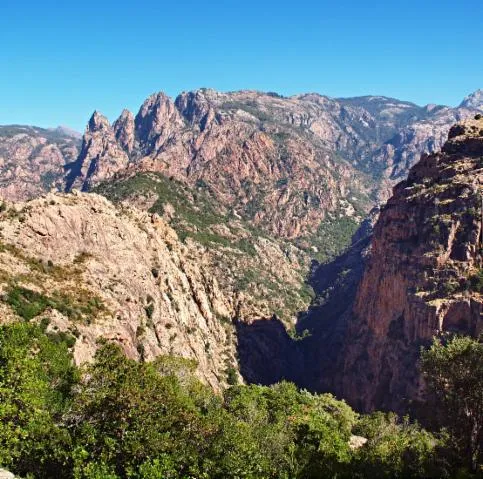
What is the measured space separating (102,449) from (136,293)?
57.8m

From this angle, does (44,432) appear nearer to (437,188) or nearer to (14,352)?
(14,352)

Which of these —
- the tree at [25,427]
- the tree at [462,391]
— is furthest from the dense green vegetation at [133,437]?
the tree at [462,391]

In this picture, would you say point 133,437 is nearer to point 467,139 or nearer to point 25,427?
point 25,427

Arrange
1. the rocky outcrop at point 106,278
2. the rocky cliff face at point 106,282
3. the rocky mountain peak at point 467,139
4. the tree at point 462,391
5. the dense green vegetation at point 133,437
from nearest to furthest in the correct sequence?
1. the dense green vegetation at point 133,437
2. the tree at point 462,391
3. the rocky cliff face at point 106,282
4. the rocky outcrop at point 106,278
5. the rocky mountain peak at point 467,139

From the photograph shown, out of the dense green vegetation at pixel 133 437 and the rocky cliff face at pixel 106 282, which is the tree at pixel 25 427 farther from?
the rocky cliff face at pixel 106 282

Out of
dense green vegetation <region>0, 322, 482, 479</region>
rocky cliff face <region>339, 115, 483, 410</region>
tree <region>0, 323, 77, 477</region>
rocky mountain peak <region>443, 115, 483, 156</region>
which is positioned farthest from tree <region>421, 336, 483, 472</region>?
rocky mountain peak <region>443, 115, 483, 156</region>

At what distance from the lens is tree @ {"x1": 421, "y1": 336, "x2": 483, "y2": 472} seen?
1568 inches

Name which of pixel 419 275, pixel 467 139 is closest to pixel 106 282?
pixel 419 275

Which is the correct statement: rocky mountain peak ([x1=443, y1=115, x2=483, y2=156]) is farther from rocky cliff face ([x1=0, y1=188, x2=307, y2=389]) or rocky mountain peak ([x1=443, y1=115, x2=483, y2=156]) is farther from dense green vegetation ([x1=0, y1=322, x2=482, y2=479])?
dense green vegetation ([x1=0, y1=322, x2=482, y2=479])

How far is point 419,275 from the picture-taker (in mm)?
115500

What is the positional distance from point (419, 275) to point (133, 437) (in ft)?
316

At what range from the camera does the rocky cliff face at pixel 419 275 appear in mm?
105500

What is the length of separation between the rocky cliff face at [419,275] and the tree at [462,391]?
205ft

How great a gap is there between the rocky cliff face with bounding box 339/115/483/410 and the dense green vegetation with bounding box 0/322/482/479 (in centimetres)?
6323
